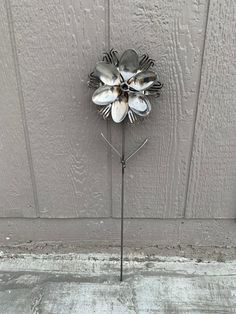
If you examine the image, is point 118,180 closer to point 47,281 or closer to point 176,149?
point 176,149

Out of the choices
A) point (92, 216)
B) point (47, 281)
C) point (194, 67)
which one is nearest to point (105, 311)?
point (47, 281)

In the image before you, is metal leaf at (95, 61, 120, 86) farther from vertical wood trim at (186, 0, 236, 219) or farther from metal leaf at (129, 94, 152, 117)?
vertical wood trim at (186, 0, 236, 219)

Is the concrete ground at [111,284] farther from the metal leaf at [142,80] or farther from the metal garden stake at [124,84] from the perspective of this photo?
the metal leaf at [142,80]

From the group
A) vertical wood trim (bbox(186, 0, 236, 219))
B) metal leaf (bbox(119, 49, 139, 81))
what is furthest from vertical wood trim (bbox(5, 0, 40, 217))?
vertical wood trim (bbox(186, 0, 236, 219))

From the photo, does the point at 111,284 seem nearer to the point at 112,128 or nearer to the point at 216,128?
the point at 112,128

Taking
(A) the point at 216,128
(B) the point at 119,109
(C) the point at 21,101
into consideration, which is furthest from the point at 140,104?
(C) the point at 21,101

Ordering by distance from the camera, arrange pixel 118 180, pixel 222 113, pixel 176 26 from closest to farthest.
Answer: pixel 176 26 < pixel 222 113 < pixel 118 180
